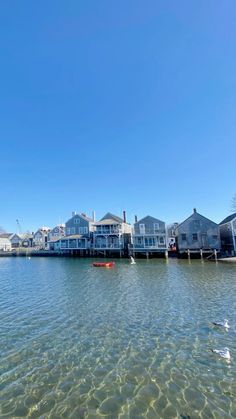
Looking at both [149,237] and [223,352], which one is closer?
[223,352]

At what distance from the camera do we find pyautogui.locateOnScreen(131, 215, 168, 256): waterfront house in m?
48.8

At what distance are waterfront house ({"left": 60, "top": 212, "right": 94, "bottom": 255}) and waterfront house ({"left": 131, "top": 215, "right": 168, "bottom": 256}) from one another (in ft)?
43.6

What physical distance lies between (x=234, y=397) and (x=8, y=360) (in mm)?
7089

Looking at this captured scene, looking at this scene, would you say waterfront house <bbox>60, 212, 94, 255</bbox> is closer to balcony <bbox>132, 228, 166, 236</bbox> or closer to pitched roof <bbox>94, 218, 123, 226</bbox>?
pitched roof <bbox>94, 218, 123, 226</bbox>

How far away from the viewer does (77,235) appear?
60.1 m

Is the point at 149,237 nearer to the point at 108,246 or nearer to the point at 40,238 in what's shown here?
the point at 108,246

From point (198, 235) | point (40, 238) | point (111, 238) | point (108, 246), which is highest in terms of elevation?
point (40, 238)

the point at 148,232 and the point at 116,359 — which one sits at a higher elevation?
the point at 148,232

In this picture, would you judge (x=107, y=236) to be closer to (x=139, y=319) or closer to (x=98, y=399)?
(x=139, y=319)

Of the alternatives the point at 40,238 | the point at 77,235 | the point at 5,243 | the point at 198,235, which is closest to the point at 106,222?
the point at 77,235

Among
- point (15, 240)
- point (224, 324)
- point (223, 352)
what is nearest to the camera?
point (223, 352)

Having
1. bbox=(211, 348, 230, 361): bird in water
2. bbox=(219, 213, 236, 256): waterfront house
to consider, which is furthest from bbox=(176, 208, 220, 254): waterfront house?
bbox=(211, 348, 230, 361): bird in water

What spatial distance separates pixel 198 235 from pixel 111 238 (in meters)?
19.1

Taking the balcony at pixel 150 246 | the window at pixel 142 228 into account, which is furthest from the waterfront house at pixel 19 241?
the window at pixel 142 228
